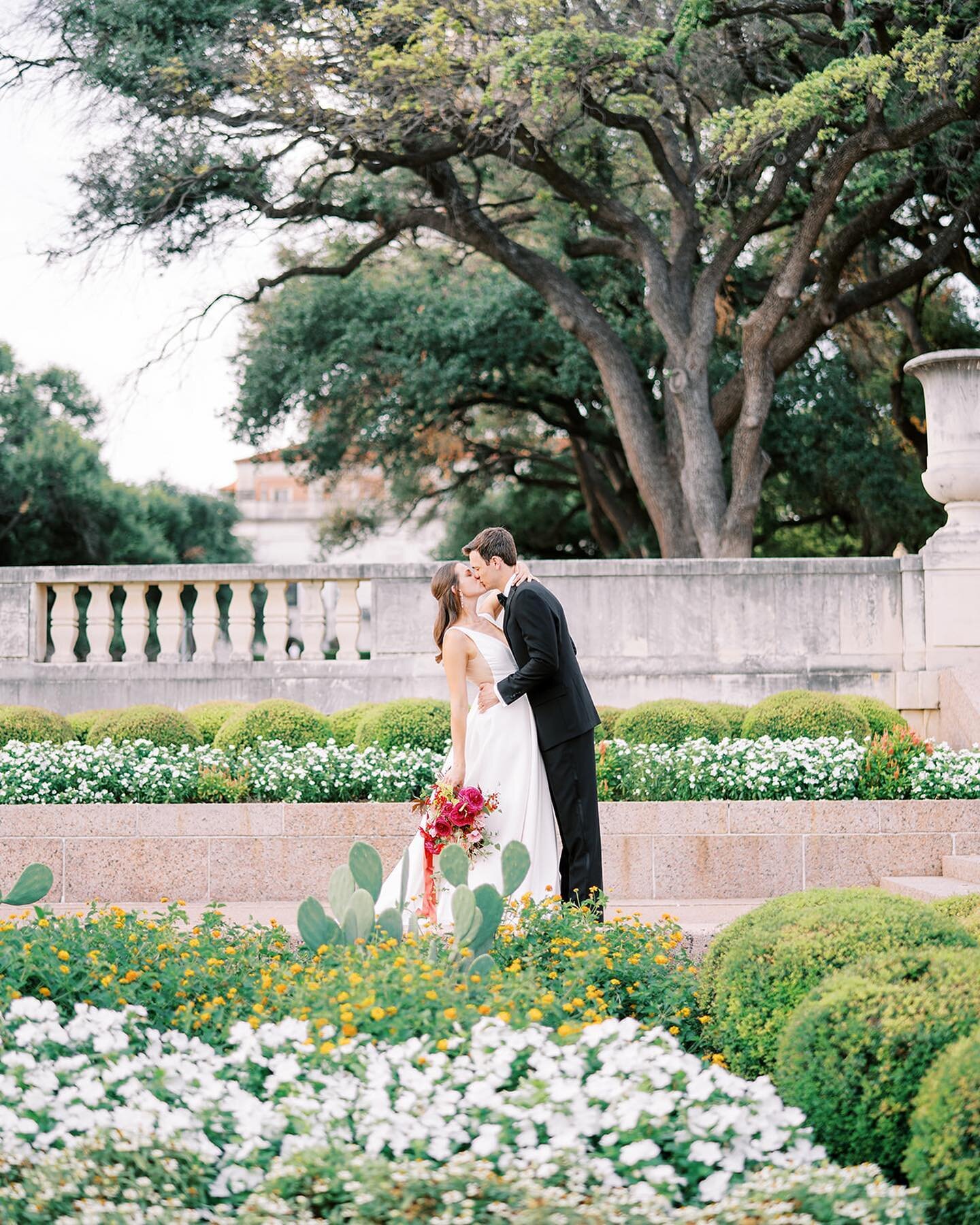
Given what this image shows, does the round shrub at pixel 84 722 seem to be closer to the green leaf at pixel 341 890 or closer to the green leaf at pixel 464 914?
the green leaf at pixel 341 890

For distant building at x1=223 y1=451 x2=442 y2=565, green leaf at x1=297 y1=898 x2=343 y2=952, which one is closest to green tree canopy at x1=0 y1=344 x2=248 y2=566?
green leaf at x1=297 y1=898 x2=343 y2=952

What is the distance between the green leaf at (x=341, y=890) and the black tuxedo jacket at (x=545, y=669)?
1.41 m

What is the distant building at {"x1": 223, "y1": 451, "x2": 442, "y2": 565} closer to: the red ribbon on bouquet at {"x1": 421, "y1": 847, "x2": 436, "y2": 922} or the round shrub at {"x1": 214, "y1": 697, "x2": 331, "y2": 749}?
the round shrub at {"x1": 214, "y1": 697, "x2": 331, "y2": 749}

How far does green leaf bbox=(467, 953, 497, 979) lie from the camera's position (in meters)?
4.06

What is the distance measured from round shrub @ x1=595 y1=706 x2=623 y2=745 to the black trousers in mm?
2696

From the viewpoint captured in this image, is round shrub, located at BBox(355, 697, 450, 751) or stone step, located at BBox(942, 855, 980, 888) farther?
round shrub, located at BBox(355, 697, 450, 751)

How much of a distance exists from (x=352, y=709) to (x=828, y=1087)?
6.75 m

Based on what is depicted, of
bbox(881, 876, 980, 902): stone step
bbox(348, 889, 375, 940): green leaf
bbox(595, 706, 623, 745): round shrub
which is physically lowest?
bbox(881, 876, 980, 902): stone step

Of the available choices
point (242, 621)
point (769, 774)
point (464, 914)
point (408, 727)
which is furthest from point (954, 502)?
point (464, 914)

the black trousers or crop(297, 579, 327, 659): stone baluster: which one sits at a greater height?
crop(297, 579, 327, 659): stone baluster

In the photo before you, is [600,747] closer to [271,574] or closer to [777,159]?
[271,574]

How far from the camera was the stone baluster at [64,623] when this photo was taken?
1161cm

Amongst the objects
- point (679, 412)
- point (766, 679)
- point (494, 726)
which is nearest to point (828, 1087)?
point (494, 726)

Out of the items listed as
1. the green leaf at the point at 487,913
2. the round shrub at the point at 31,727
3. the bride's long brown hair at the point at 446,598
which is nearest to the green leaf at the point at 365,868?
the green leaf at the point at 487,913
